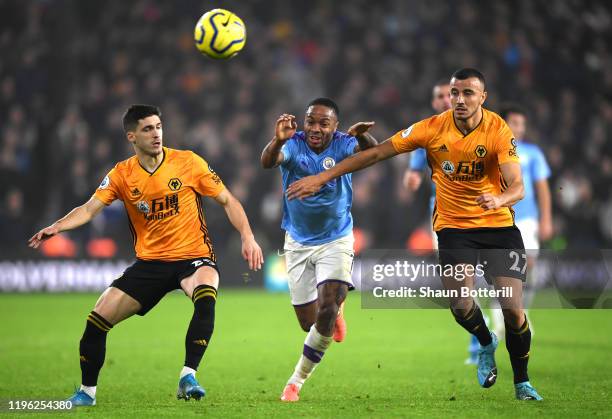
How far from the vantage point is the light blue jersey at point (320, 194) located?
8383 mm

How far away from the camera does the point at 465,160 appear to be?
7668 mm

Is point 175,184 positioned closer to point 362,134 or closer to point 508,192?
point 362,134

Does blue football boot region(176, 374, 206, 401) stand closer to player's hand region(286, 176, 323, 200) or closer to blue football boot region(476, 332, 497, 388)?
player's hand region(286, 176, 323, 200)

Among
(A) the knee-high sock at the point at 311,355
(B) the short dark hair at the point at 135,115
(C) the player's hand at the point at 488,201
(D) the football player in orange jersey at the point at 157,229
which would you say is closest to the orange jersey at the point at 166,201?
(D) the football player in orange jersey at the point at 157,229

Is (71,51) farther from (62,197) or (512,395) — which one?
(512,395)

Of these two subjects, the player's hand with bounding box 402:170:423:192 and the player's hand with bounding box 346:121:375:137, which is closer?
the player's hand with bounding box 346:121:375:137

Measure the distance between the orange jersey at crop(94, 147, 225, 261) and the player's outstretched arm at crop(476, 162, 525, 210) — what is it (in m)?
2.24

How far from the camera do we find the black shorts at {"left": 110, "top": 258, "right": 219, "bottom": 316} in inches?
302

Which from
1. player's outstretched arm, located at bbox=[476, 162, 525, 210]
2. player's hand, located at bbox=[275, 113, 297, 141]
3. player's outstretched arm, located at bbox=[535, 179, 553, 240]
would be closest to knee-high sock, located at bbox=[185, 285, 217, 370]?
player's hand, located at bbox=[275, 113, 297, 141]

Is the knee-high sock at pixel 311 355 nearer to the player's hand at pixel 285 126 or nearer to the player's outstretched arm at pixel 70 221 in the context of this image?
the player's hand at pixel 285 126

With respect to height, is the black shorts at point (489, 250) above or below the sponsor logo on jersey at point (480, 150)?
below

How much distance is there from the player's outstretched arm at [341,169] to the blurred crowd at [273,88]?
10.8 m

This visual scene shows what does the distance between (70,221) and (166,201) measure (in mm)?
764

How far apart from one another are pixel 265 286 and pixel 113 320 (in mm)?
12065
